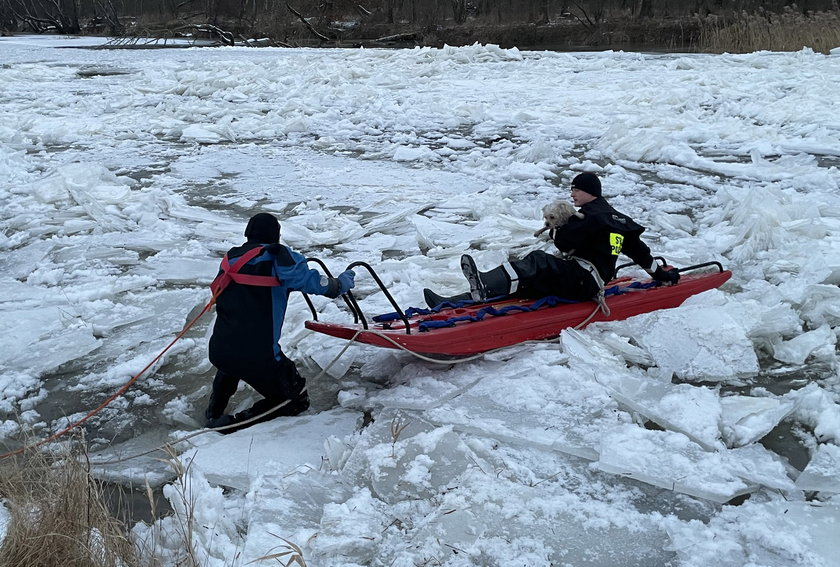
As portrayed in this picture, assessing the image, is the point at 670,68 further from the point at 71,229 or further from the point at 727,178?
the point at 71,229

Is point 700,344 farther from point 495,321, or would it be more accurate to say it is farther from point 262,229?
point 262,229

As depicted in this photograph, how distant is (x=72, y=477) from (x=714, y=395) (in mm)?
2711

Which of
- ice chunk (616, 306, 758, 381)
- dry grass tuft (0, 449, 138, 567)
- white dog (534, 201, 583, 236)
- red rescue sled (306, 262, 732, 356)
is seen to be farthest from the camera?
white dog (534, 201, 583, 236)

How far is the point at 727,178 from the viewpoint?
771cm

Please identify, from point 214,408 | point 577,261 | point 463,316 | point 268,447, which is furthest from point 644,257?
point 214,408

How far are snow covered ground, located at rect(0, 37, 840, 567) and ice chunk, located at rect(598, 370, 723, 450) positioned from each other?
14 mm

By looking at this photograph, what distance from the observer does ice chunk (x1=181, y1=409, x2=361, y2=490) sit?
121 inches

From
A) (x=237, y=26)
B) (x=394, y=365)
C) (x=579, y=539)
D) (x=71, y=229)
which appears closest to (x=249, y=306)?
(x=394, y=365)

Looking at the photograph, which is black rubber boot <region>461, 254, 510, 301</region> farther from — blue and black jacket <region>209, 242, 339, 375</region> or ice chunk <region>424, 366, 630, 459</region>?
blue and black jacket <region>209, 242, 339, 375</region>

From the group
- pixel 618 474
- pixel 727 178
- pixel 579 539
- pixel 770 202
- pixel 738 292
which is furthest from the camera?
pixel 727 178

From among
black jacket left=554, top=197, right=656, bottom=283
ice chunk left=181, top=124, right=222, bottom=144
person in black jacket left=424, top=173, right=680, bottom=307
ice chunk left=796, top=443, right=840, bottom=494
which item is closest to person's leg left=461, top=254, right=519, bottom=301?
person in black jacket left=424, top=173, right=680, bottom=307

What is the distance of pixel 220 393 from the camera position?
139 inches

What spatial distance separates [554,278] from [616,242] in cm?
40

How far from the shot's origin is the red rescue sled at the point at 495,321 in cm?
372
